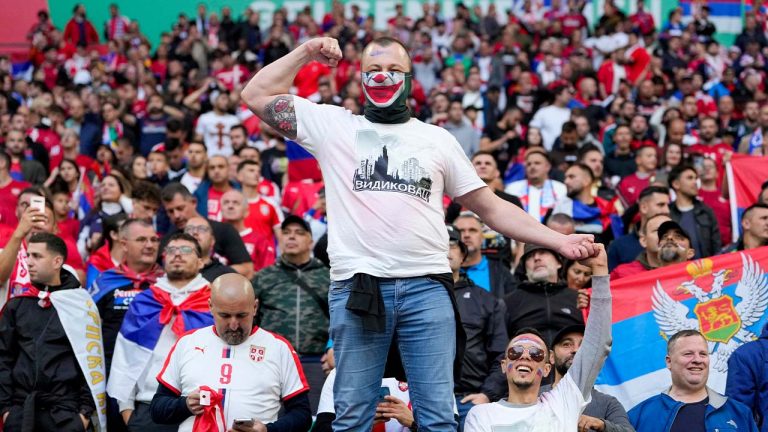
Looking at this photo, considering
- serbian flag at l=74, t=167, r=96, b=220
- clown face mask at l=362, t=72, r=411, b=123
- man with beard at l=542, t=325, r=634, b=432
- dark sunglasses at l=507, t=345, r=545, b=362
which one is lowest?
man with beard at l=542, t=325, r=634, b=432

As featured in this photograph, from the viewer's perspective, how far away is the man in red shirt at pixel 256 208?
10.8 m

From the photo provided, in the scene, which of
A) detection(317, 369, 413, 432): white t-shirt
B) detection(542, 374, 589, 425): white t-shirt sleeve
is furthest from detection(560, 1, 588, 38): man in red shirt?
detection(542, 374, 589, 425): white t-shirt sleeve

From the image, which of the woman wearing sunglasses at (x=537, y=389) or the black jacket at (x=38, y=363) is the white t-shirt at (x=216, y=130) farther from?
the woman wearing sunglasses at (x=537, y=389)

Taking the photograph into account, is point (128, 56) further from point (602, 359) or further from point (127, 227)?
point (602, 359)

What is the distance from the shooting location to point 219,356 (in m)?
6.79

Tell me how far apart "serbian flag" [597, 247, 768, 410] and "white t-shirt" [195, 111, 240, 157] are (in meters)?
7.70

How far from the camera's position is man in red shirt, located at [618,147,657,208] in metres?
11.6

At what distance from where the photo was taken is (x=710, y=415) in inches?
271

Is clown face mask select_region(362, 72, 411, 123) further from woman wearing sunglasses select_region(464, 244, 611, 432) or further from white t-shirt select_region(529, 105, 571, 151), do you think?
white t-shirt select_region(529, 105, 571, 151)

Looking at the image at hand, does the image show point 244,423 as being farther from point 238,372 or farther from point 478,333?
point 478,333

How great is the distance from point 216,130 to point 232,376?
352 inches

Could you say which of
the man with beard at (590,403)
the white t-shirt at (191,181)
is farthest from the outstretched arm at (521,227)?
the white t-shirt at (191,181)

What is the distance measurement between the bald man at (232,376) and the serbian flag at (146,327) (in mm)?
942

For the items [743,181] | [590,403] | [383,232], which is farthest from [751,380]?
[743,181]
